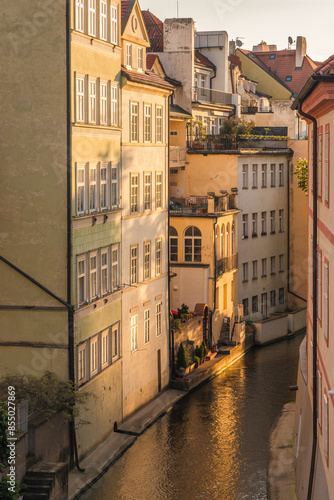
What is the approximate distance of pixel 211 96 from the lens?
59594 millimetres

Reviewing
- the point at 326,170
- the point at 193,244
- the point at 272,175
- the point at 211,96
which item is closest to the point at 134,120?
the point at 193,244

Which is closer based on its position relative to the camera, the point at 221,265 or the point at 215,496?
the point at 215,496

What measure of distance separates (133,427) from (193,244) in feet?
53.4

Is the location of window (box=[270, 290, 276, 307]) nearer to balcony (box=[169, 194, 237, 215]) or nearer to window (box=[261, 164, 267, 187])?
window (box=[261, 164, 267, 187])

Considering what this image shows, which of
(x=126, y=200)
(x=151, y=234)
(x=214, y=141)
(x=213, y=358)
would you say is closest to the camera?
(x=126, y=200)

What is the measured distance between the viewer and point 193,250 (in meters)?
46.9

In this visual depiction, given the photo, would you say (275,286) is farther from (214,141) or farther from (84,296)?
(84,296)

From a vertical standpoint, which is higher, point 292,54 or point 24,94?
point 292,54

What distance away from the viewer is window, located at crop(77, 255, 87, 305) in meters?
28.0

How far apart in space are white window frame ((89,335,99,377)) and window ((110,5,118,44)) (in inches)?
373

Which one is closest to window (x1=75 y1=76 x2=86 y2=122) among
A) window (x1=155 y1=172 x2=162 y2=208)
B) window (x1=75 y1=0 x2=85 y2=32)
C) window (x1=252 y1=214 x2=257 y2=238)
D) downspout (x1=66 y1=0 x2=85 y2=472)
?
downspout (x1=66 y1=0 x2=85 y2=472)

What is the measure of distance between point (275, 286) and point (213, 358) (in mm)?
14969

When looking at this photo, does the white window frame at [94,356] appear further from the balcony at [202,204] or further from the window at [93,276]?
the balcony at [202,204]

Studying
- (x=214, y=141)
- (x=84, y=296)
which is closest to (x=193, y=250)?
(x=214, y=141)
